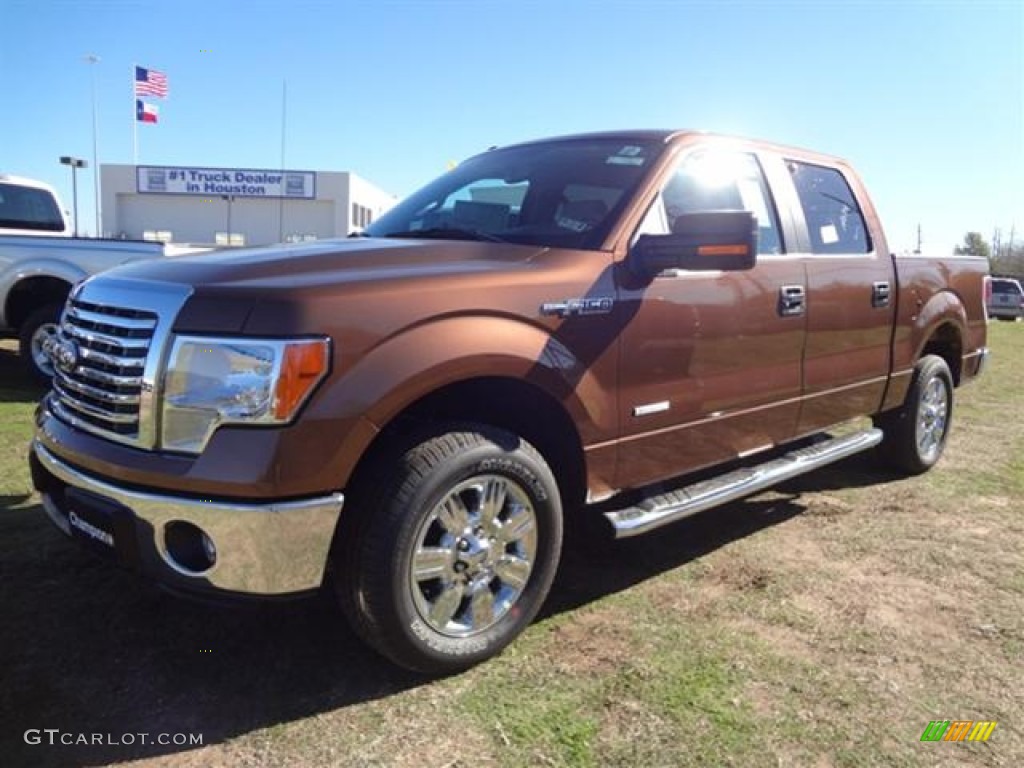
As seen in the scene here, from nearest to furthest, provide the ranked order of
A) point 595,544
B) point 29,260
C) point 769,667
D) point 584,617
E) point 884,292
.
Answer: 1. point 769,667
2. point 584,617
3. point 595,544
4. point 884,292
5. point 29,260

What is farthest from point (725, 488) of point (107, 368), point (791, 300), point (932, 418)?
point (932, 418)

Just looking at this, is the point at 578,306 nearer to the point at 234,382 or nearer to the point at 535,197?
the point at 535,197

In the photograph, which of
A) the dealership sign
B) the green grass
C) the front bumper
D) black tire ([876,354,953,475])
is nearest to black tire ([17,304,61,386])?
the green grass

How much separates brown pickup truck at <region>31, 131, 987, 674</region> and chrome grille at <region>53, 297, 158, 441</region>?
11 millimetres

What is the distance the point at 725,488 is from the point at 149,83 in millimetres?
31965

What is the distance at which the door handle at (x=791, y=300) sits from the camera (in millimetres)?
4090

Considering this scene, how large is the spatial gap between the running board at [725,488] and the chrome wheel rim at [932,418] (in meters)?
0.91

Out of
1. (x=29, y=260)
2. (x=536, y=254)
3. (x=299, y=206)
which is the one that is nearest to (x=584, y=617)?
(x=536, y=254)

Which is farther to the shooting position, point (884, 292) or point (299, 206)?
point (299, 206)

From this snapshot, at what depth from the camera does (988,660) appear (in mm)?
3180

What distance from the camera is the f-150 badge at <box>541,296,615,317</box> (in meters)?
3.05

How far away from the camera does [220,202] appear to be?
45.2m

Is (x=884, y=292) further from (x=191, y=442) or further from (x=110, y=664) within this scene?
(x=110, y=664)

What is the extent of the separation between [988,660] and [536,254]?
2.27 meters
